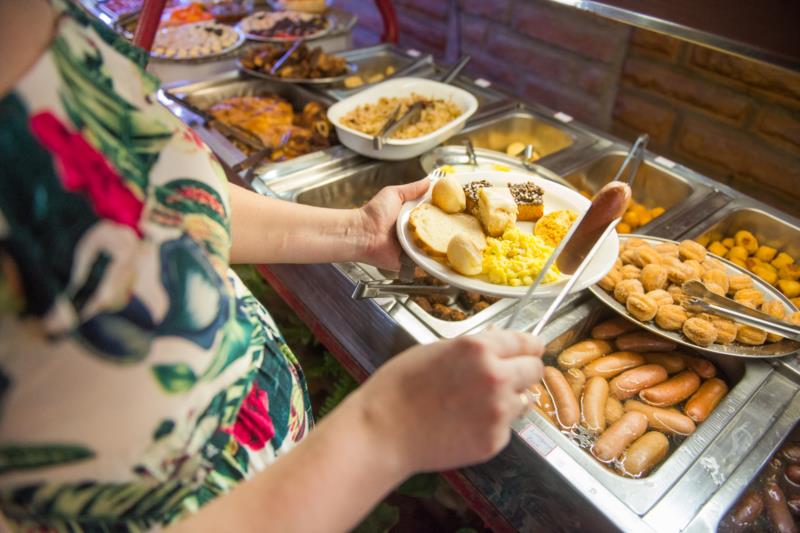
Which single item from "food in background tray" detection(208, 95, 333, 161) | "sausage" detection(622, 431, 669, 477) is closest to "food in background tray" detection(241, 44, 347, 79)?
"food in background tray" detection(208, 95, 333, 161)

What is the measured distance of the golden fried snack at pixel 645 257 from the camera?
5.24 ft

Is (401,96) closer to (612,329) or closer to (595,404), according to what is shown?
(612,329)

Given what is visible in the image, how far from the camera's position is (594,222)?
136 centimetres

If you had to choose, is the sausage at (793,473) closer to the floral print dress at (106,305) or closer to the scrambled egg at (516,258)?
the scrambled egg at (516,258)

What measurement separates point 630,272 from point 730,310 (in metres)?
0.28

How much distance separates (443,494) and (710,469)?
1240mm

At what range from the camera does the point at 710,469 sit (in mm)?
1161

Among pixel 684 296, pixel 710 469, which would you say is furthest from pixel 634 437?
pixel 684 296

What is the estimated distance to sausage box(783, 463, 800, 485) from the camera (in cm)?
121

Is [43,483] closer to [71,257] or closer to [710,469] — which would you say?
[71,257]

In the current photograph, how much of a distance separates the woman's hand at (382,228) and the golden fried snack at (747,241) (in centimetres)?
131

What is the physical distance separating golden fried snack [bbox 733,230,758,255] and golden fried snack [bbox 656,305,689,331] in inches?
26.9

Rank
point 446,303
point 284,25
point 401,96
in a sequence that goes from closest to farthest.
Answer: point 446,303
point 401,96
point 284,25

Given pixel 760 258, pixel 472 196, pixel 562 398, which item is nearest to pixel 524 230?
pixel 472 196
